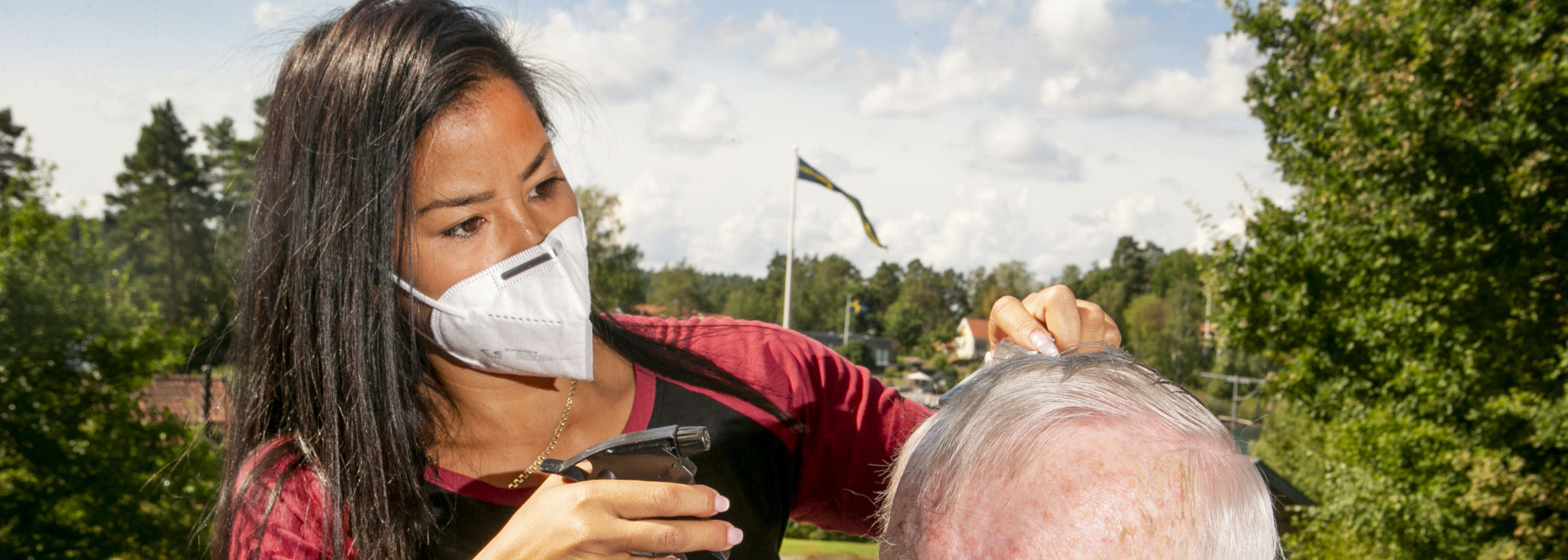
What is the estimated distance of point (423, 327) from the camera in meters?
1.65

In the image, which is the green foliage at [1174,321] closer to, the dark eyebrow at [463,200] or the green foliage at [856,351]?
the green foliage at [856,351]

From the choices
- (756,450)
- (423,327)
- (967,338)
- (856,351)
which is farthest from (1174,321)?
(423,327)

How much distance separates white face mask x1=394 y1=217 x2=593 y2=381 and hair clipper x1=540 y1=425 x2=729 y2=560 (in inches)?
16.3

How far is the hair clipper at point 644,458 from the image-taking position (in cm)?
118

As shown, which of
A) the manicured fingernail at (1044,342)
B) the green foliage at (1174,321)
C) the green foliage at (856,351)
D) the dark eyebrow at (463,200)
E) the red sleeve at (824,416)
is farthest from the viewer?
the green foliage at (1174,321)

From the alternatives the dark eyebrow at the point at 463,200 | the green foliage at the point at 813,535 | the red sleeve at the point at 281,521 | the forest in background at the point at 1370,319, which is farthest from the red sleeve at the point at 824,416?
the green foliage at the point at 813,535

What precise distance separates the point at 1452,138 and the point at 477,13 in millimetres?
Result: 7381

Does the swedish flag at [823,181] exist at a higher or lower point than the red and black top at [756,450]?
higher

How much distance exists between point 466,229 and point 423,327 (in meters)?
0.23

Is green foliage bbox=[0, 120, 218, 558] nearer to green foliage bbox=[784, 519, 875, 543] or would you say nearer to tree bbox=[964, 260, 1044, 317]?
green foliage bbox=[784, 519, 875, 543]

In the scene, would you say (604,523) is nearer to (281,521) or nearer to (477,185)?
(477,185)

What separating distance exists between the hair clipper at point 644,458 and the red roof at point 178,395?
7.43 metres

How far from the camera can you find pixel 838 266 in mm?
15891

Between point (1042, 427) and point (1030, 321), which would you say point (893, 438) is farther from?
point (1042, 427)
